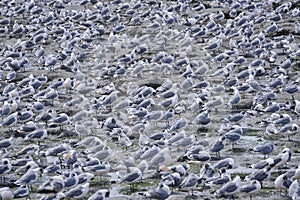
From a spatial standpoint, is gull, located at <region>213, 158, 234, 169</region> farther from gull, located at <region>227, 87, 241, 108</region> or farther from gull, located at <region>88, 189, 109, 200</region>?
gull, located at <region>227, 87, 241, 108</region>

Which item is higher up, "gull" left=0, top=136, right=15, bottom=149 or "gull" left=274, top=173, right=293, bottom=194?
"gull" left=0, top=136, right=15, bottom=149

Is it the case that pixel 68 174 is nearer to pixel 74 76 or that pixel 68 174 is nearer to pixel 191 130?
pixel 191 130

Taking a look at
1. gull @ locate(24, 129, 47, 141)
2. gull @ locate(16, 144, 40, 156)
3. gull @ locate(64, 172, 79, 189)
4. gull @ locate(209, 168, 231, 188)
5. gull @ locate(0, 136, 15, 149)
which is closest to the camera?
gull @ locate(209, 168, 231, 188)

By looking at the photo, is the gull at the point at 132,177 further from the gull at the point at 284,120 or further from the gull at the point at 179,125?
the gull at the point at 284,120

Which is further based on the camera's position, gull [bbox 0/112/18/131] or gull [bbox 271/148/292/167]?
gull [bbox 0/112/18/131]

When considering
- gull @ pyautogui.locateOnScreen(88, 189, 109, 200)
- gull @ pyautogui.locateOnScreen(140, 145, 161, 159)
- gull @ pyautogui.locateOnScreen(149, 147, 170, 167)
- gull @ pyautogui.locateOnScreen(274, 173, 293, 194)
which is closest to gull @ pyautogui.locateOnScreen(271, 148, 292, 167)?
gull @ pyautogui.locateOnScreen(274, 173, 293, 194)

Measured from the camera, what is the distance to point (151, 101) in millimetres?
21266

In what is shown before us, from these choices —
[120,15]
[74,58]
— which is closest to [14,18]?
[120,15]

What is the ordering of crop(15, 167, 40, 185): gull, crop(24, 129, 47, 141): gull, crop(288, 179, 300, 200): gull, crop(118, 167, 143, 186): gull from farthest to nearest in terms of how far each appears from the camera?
1. crop(24, 129, 47, 141): gull
2. crop(15, 167, 40, 185): gull
3. crop(118, 167, 143, 186): gull
4. crop(288, 179, 300, 200): gull

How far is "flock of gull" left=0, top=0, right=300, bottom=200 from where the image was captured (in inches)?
650

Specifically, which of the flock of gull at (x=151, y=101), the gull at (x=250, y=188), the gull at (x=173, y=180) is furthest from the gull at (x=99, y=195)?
the gull at (x=250, y=188)

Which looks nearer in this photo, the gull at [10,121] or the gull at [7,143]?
the gull at [7,143]

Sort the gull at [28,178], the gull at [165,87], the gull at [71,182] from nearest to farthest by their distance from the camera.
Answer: the gull at [71,182] < the gull at [28,178] < the gull at [165,87]

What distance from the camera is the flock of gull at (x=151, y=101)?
54.1ft
